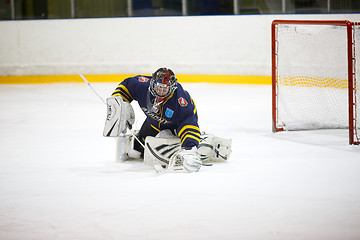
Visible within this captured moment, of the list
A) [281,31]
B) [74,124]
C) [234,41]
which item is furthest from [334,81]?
[74,124]

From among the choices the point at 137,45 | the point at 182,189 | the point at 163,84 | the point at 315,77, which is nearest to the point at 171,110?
the point at 163,84

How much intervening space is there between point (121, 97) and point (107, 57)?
550 centimetres

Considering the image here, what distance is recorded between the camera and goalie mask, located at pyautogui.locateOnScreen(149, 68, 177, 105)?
12.2 ft

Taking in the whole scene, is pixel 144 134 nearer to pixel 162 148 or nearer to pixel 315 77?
pixel 162 148

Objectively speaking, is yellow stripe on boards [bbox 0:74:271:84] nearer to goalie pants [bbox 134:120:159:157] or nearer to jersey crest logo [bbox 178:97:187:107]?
goalie pants [bbox 134:120:159:157]

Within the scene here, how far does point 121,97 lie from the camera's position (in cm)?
404

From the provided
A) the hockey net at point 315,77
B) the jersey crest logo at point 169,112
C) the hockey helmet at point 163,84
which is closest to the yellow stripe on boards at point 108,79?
the hockey net at point 315,77

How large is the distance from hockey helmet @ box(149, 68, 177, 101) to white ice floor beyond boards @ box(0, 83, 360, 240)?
0.52 meters

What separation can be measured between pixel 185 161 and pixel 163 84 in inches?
20.3

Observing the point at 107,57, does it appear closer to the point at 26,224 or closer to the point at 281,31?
the point at 281,31

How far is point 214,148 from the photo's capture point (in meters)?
4.23

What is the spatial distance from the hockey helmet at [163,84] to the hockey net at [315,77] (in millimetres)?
1764

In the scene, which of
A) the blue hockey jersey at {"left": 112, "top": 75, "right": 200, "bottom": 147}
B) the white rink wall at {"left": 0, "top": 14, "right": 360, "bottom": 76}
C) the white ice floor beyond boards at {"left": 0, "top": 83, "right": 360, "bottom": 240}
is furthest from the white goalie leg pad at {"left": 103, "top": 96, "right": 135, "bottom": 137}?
the white rink wall at {"left": 0, "top": 14, "right": 360, "bottom": 76}

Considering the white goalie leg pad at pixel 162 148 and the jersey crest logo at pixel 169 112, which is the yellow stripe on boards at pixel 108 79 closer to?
the white goalie leg pad at pixel 162 148
